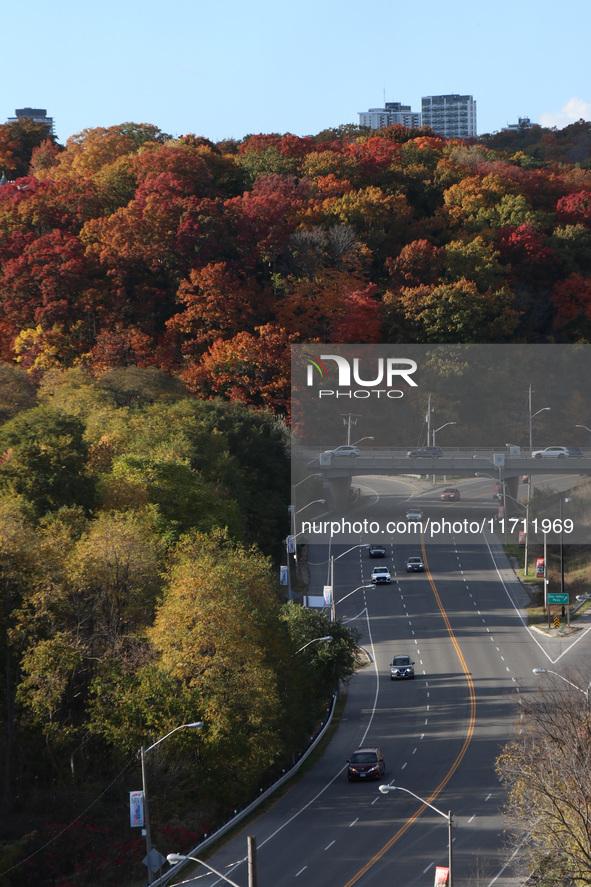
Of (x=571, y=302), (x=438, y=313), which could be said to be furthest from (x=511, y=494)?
(x=571, y=302)

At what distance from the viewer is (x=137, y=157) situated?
97500 mm

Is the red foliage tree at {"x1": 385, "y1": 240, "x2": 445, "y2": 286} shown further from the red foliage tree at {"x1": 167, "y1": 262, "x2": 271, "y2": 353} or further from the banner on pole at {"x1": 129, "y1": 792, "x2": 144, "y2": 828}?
the banner on pole at {"x1": 129, "y1": 792, "x2": 144, "y2": 828}

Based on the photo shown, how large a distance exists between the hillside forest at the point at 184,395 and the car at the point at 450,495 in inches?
408

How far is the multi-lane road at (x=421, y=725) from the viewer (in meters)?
29.6

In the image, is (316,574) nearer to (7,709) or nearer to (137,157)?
(7,709)

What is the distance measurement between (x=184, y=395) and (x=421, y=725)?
3906 cm

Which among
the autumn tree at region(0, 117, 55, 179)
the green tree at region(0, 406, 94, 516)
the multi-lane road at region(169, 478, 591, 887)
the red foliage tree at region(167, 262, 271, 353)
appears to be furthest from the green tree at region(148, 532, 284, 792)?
the autumn tree at region(0, 117, 55, 179)

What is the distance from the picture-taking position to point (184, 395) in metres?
78.2

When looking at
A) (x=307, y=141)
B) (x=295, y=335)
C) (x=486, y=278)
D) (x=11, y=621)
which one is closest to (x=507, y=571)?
(x=295, y=335)

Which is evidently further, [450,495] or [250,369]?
[250,369]

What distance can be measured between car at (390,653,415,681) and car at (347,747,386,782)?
43.9 feet

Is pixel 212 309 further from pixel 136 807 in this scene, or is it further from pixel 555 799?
pixel 555 799

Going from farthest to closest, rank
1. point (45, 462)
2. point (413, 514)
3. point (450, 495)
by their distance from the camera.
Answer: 1. point (450, 495)
2. point (413, 514)
3. point (45, 462)

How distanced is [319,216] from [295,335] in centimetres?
1530
